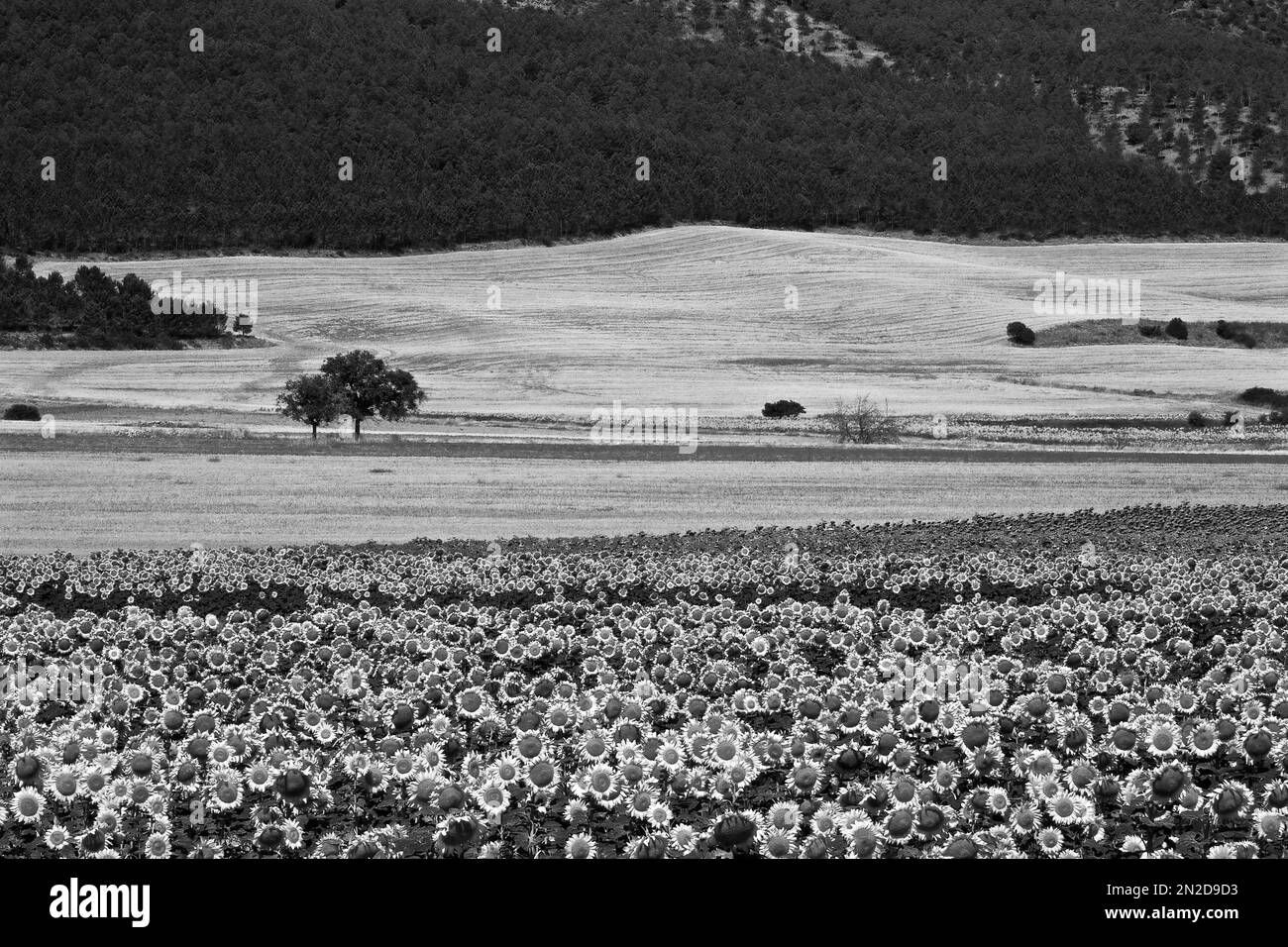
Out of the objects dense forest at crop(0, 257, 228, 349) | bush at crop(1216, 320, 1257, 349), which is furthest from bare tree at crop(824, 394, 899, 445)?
dense forest at crop(0, 257, 228, 349)

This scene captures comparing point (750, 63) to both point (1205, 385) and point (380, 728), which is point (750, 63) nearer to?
point (1205, 385)

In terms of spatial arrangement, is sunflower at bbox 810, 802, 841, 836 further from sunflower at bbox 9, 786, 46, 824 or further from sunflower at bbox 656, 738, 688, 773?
sunflower at bbox 9, 786, 46, 824

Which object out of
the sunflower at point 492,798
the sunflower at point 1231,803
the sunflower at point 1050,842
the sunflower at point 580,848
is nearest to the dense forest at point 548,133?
the sunflower at point 492,798

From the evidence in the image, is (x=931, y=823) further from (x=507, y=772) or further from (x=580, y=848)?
(x=507, y=772)

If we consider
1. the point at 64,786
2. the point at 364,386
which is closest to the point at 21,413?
the point at 364,386

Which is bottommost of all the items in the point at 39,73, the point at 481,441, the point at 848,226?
the point at 481,441

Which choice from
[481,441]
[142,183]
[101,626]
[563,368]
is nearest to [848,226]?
[142,183]

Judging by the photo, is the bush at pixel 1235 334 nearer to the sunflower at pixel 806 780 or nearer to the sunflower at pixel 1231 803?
the sunflower at pixel 1231 803
